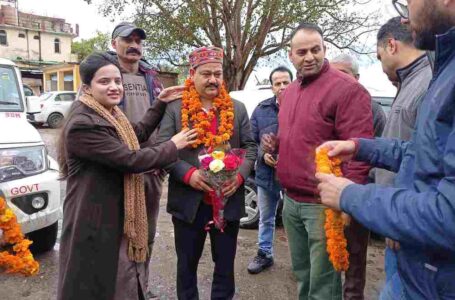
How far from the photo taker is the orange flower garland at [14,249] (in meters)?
2.61

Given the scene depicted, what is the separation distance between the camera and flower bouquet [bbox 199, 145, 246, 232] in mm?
2596

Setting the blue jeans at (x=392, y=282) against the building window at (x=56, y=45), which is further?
the building window at (x=56, y=45)

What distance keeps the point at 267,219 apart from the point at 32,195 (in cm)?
241

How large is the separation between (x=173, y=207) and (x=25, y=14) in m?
54.5

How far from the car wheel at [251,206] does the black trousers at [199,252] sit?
2.14 metres

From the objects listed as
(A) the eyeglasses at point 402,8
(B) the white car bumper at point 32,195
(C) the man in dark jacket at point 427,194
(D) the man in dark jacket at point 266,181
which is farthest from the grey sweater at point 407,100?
(B) the white car bumper at point 32,195

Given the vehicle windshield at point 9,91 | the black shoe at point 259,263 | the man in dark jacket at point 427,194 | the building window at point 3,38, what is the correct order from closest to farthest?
the man in dark jacket at point 427,194 < the black shoe at point 259,263 < the vehicle windshield at point 9,91 < the building window at point 3,38

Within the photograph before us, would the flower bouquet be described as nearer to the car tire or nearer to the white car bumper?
the white car bumper

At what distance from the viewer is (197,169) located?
110 inches

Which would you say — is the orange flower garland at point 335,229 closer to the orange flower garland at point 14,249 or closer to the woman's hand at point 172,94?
the woman's hand at point 172,94

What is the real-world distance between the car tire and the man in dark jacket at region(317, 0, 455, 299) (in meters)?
3.76

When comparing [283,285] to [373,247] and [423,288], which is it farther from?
[423,288]

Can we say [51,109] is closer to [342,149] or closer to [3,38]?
[342,149]

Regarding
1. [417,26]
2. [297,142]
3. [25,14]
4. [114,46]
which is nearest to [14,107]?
[114,46]
